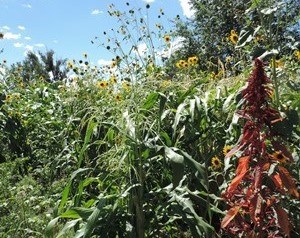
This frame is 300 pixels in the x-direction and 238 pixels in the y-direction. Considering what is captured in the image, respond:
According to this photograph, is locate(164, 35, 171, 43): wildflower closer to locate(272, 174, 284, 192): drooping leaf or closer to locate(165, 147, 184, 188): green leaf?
locate(165, 147, 184, 188): green leaf

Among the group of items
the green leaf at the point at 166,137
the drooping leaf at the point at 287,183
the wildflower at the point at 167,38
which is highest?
the wildflower at the point at 167,38

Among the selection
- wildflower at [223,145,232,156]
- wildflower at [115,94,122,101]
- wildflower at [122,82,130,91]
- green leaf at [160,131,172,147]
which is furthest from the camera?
wildflower at [122,82,130,91]

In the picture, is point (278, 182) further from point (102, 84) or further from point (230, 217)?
point (102, 84)

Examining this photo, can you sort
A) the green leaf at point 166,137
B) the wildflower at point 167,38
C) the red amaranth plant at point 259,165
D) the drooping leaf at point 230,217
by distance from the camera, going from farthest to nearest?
1. the wildflower at point 167,38
2. the green leaf at point 166,137
3. the drooping leaf at point 230,217
4. the red amaranth plant at point 259,165

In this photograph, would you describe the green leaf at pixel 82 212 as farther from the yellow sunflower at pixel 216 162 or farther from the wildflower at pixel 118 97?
the wildflower at pixel 118 97

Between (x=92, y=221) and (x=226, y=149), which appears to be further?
(x=226, y=149)

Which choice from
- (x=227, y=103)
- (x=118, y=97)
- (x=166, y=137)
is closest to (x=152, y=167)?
(x=166, y=137)

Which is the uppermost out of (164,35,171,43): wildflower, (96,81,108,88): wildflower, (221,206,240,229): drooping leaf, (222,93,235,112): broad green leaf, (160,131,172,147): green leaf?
(164,35,171,43): wildflower

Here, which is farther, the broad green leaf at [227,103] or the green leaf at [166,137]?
the broad green leaf at [227,103]

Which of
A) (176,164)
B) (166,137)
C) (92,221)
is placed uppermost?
(166,137)

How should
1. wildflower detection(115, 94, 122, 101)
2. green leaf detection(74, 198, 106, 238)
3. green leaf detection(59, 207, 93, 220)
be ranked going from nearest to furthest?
1. green leaf detection(74, 198, 106, 238)
2. green leaf detection(59, 207, 93, 220)
3. wildflower detection(115, 94, 122, 101)

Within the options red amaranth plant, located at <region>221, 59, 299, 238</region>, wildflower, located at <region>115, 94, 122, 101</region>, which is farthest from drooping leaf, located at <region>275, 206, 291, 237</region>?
wildflower, located at <region>115, 94, 122, 101</region>

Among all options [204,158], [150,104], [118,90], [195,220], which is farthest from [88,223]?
[118,90]

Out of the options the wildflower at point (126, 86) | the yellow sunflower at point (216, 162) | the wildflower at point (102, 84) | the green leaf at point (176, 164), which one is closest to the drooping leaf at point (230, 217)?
the green leaf at point (176, 164)
